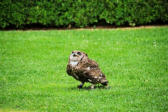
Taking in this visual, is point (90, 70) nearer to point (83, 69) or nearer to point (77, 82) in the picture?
point (83, 69)

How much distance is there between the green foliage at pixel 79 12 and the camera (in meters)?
17.3

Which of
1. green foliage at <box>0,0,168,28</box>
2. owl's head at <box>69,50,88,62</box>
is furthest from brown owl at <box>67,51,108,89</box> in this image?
green foliage at <box>0,0,168,28</box>

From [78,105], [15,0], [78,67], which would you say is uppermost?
[15,0]

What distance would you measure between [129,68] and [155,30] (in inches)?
210

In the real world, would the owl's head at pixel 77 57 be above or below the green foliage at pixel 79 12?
below

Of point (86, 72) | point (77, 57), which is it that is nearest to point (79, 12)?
point (77, 57)

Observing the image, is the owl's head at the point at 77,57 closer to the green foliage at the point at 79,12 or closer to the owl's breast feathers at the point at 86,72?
the owl's breast feathers at the point at 86,72

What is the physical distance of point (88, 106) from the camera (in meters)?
8.12

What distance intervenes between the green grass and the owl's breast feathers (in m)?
0.32

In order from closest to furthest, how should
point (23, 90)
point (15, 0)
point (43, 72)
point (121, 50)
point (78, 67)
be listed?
point (78, 67), point (23, 90), point (43, 72), point (121, 50), point (15, 0)

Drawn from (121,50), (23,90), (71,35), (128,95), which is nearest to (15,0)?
(71,35)

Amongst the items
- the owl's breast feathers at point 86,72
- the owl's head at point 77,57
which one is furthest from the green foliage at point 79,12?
the owl's breast feathers at point 86,72

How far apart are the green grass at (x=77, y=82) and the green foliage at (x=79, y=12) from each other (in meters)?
0.83

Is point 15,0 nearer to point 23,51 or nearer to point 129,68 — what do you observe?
point 23,51
